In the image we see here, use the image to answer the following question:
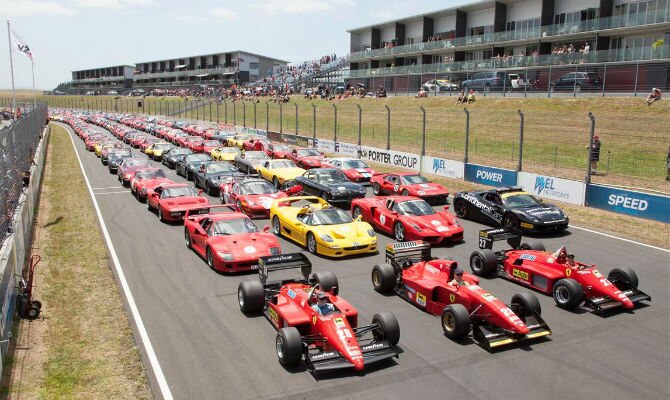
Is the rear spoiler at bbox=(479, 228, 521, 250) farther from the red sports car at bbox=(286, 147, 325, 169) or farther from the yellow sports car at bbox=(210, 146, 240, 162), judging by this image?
the yellow sports car at bbox=(210, 146, 240, 162)

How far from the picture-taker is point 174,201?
18547 millimetres

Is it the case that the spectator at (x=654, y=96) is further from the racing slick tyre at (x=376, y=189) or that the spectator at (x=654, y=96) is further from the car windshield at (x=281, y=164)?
the car windshield at (x=281, y=164)

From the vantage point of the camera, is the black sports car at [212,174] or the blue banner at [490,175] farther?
the blue banner at [490,175]

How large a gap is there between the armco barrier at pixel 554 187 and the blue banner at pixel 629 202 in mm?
373

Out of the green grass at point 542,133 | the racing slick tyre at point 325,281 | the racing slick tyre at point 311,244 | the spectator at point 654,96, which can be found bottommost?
the racing slick tyre at point 311,244

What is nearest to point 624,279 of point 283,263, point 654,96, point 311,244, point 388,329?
point 388,329

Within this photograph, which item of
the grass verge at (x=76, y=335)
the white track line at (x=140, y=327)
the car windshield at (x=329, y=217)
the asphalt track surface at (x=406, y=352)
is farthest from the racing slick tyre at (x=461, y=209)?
the grass verge at (x=76, y=335)

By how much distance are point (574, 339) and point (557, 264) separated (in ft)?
7.63

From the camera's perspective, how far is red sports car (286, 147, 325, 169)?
28531 mm

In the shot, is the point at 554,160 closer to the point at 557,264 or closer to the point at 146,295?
the point at 557,264

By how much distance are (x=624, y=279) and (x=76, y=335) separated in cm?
1066

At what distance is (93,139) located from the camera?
145 ft

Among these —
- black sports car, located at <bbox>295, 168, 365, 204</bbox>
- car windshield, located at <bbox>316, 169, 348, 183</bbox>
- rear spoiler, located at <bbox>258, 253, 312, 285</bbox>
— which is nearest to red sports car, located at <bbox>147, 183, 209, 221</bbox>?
black sports car, located at <bbox>295, 168, 365, 204</bbox>

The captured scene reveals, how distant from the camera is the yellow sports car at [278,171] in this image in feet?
A: 81.4
